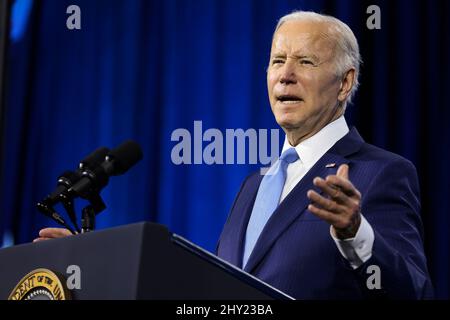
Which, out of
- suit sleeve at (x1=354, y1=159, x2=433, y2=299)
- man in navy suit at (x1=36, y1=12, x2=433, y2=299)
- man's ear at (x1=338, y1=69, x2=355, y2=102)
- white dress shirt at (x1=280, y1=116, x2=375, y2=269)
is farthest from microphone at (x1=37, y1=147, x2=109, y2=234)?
man's ear at (x1=338, y1=69, x2=355, y2=102)

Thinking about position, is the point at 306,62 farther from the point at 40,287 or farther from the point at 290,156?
the point at 40,287

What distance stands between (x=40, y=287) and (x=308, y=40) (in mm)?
1253

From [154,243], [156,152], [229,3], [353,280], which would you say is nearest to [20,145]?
[156,152]

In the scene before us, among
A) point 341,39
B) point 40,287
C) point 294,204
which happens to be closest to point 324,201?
point 40,287

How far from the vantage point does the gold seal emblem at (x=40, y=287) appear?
1.22 m

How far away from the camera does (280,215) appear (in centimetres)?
189

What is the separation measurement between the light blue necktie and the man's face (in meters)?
0.11

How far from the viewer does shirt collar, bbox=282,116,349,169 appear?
2.13m

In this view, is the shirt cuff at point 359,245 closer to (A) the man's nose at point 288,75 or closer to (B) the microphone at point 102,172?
(B) the microphone at point 102,172

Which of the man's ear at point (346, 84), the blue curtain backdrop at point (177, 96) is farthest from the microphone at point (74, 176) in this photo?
the blue curtain backdrop at point (177, 96)

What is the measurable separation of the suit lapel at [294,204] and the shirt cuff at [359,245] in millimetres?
354

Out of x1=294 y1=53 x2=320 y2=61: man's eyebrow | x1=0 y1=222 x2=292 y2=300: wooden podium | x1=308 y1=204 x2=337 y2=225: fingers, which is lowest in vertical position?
x1=0 y1=222 x2=292 y2=300: wooden podium

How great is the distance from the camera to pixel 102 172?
150 centimetres

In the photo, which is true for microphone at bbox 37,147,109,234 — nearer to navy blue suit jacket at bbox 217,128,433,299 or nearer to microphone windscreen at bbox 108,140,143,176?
→ microphone windscreen at bbox 108,140,143,176
